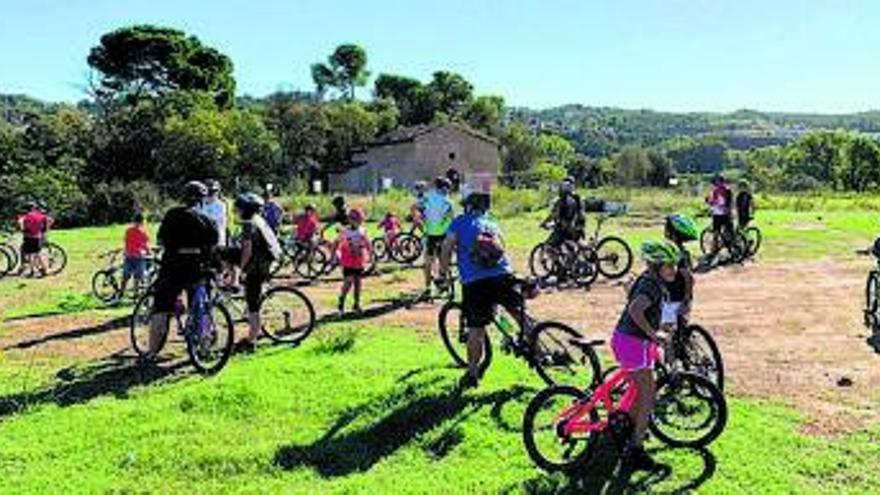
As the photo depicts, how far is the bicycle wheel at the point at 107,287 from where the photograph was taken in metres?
18.3

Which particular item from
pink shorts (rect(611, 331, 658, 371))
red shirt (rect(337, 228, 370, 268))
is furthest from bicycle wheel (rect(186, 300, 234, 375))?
pink shorts (rect(611, 331, 658, 371))

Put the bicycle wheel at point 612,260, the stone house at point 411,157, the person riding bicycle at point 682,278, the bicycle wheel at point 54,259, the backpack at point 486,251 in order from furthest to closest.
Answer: the stone house at point 411,157 < the bicycle wheel at point 54,259 < the bicycle wheel at point 612,260 < the backpack at point 486,251 < the person riding bicycle at point 682,278

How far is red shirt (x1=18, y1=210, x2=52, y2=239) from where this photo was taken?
22297 mm

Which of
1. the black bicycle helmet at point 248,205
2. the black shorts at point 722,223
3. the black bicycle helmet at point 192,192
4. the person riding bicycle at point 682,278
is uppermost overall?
the black bicycle helmet at point 192,192

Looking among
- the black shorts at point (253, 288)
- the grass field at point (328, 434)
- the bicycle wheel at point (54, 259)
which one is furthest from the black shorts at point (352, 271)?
the bicycle wheel at point (54, 259)

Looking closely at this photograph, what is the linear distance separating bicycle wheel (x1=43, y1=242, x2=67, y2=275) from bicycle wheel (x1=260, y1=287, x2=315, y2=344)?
39.0 feet

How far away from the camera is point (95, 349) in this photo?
13578mm

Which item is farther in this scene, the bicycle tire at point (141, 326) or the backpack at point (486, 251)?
the bicycle tire at point (141, 326)

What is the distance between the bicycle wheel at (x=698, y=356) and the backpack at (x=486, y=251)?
6.05 ft

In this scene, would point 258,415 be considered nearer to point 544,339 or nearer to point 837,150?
point 544,339

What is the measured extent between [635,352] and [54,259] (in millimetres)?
18992

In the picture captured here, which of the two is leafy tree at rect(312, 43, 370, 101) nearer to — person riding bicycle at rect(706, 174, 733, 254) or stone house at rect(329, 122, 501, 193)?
stone house at rect(329, 122, 501, 193)

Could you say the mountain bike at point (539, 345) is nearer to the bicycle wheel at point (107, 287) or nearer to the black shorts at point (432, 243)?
the black shorts at point (432, 243)

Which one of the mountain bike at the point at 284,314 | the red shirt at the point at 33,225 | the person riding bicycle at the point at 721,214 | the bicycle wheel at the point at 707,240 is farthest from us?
the bicycle wheel at the point at 707,240
